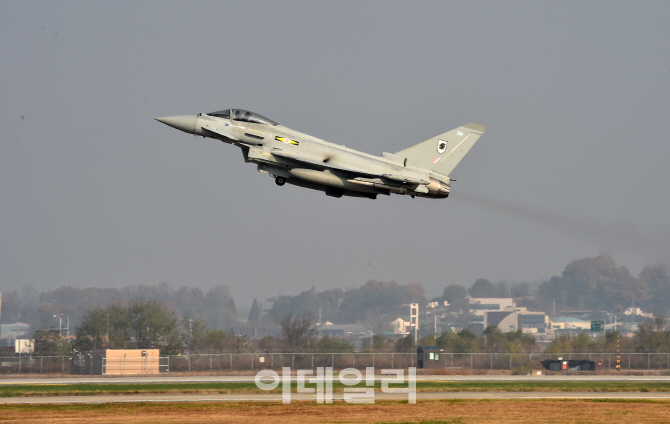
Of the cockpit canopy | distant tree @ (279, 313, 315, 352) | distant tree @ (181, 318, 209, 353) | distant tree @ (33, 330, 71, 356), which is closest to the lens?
the cockpit canopy

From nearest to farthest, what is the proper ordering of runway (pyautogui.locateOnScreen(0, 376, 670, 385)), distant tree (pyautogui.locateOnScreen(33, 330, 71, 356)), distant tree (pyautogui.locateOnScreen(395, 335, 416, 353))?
runway (pyautogui.locateOnScreen(0, 376, 670, 385))
distant tree (pyautogui.locateOnScreen(33, 330, 71, 356))
distant tree (pyautogui.locateOnScreen(395, 335, 416, 353))

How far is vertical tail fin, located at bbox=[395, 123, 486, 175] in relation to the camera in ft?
121

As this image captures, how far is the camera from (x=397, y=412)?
32.2 meters

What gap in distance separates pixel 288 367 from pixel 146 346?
23699 millimetres

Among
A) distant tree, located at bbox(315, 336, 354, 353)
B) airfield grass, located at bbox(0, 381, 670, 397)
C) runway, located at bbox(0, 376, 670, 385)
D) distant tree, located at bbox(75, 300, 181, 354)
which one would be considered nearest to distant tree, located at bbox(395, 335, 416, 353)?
distant tree, located at bbox(315, 336, 354, 353)

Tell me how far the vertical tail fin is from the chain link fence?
30333 millimetres

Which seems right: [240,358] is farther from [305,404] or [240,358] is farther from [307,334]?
[305,404]

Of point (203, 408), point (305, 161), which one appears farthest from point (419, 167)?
point (203, 408)

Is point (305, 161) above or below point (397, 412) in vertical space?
above

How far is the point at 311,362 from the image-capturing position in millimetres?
67000

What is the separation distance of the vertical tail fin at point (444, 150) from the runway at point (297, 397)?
11.8m

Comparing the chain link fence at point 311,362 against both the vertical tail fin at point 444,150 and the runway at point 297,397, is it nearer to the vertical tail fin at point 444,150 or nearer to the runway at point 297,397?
the runway at point 297,397

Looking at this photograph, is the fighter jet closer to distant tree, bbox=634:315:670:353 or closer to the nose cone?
the nose cone

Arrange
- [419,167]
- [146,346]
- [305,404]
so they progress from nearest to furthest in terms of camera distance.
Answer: [305,404] → [419,167] → [146,346]
